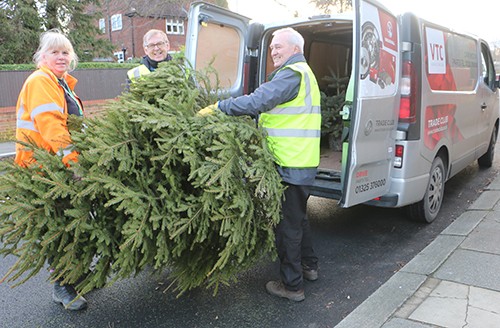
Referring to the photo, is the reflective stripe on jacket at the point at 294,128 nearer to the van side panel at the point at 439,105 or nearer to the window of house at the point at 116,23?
the van side panel at the point at 439,105

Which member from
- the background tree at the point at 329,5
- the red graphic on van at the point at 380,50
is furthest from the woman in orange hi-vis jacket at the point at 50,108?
the background tree at the point at 329,5

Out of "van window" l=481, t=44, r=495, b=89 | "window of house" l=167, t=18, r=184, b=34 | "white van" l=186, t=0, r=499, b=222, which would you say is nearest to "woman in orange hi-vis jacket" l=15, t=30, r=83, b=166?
"white van" l=186, t=0, r=499, b=222

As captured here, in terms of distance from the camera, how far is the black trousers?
10.7 feet

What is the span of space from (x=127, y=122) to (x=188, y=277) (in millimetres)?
1142

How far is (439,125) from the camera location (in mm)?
4594

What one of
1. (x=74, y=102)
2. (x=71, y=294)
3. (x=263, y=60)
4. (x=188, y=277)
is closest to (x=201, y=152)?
(x=188, y=277)

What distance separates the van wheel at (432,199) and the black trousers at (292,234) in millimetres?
1902

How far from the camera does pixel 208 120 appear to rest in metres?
2.91

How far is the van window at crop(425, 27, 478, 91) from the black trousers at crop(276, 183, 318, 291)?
6.46 feet

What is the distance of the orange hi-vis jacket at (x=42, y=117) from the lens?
116 inches

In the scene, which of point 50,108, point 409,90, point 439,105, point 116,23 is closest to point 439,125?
point 439,105

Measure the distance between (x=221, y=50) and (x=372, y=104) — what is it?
167 cm

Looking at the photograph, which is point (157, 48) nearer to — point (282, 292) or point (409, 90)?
point (409, 90)

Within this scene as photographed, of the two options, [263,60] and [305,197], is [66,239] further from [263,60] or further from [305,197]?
[263,60]
